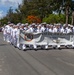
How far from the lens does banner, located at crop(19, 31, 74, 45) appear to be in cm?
2345

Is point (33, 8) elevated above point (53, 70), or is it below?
above

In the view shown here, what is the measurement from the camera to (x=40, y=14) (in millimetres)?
82438

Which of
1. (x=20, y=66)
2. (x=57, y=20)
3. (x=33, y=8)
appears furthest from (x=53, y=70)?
(x=33, y=8)

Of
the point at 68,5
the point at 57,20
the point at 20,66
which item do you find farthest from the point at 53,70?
the point at 57,20

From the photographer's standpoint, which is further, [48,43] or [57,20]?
[57,20]

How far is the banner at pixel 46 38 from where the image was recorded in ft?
76.9

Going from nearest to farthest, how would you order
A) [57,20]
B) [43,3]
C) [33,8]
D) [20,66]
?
[20,66], [57,20], [43,3], [33,8]

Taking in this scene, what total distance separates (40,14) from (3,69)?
69688 mm

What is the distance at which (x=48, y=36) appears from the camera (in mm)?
23953

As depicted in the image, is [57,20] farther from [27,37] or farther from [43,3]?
[27,37]

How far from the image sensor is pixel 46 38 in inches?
940

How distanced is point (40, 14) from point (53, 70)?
69.8m

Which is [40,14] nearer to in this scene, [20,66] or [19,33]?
[19,33]

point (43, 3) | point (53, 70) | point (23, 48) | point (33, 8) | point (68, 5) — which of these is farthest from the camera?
point (33, 8)
